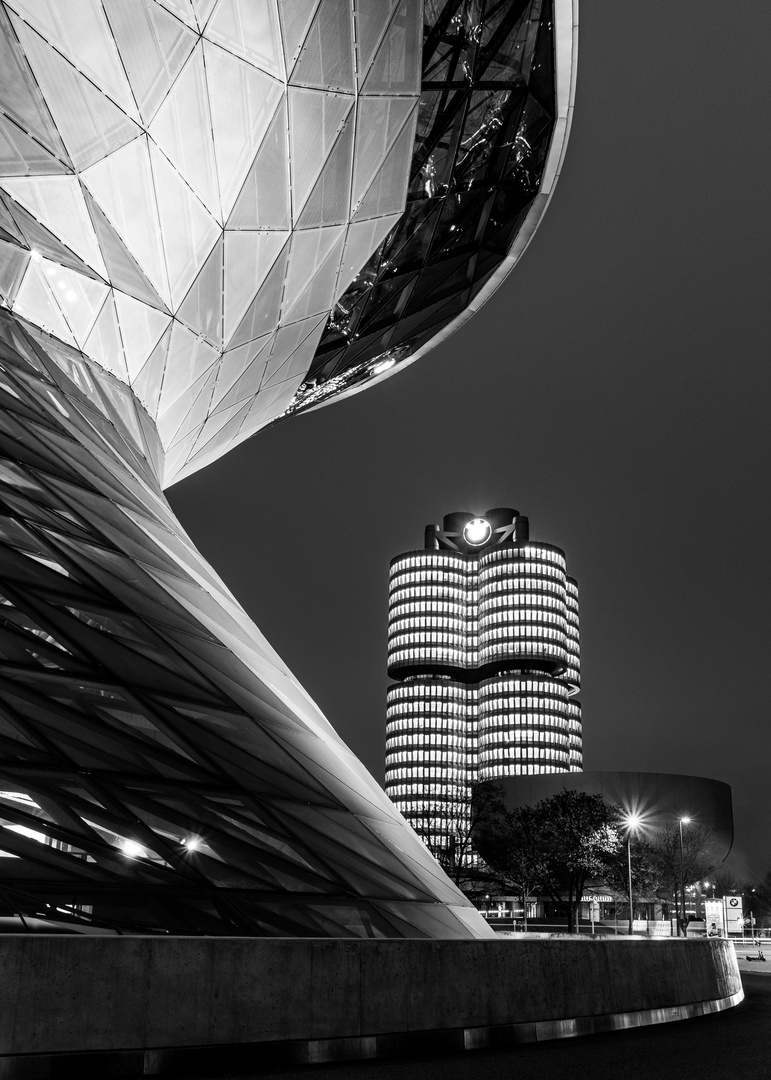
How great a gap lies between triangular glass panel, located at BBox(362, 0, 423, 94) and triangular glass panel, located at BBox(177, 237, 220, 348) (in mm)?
4266

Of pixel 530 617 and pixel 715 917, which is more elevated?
pixel 530 617

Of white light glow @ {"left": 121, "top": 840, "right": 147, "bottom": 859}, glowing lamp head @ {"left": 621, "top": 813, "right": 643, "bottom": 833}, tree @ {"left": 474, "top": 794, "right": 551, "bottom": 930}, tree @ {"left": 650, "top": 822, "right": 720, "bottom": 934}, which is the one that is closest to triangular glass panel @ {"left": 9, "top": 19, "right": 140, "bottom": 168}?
white light glow @ {"left": 121, "top": 840, "right": 147, "bottom": 859}

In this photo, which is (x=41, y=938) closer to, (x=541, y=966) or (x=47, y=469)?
(x=541, y=966)

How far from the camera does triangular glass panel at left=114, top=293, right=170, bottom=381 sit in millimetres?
17828

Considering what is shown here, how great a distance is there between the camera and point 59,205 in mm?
16234

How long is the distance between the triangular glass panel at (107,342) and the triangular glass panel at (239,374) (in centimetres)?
311

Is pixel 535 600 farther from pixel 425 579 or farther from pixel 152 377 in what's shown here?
pixel 152 377

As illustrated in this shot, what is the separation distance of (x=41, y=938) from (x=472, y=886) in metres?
106

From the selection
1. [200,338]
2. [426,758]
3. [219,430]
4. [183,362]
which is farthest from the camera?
[426,758]

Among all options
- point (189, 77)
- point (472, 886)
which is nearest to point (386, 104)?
point (189, 77)

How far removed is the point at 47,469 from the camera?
13062 mm

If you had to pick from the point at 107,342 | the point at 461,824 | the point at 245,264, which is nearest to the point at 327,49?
the point at 245,264

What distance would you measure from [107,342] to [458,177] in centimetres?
965

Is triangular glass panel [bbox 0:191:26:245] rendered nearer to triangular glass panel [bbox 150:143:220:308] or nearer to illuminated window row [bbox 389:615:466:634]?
triangular glass panel [bbox 150:143:220:308]
